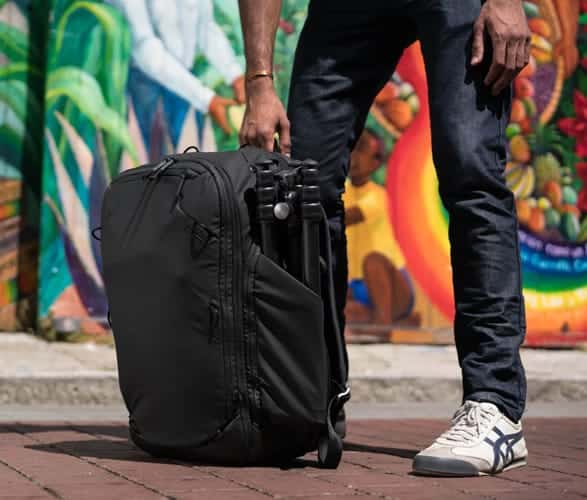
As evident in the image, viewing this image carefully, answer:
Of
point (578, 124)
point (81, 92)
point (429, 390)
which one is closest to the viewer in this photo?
point (429, 390)

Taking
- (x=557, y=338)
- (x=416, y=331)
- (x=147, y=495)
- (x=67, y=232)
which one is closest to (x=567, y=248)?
(x=557, y=338)

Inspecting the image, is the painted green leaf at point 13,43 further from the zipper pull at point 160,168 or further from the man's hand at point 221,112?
the zipper pull at point 160,168

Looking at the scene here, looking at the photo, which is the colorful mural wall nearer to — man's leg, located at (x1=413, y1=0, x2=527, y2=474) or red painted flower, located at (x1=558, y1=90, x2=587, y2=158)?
red painted flower, located at (x1=558, y1=90, x2=587, y2=158)

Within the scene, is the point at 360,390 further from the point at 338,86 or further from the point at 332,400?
the point at 332,400

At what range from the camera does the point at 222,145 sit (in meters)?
7.66

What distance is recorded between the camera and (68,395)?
5.78 m

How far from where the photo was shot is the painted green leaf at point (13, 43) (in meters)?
7.62

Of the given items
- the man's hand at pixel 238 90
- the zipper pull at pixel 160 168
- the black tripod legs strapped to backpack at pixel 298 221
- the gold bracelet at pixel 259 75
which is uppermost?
the gold bracelet at pixel 259 75

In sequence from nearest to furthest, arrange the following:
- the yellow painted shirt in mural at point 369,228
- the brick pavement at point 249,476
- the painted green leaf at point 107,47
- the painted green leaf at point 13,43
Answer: the brick pavement at point 249,476, the painted green leaf at point 107,47, the painted green leaf at point 13,43, the yellow painted shirt in mural at point 369,228

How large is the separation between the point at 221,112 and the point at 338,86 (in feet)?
13.0

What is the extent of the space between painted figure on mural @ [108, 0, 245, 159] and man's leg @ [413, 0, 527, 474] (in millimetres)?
4115

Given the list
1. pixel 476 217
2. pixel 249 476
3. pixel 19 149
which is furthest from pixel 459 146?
pixel 19 149

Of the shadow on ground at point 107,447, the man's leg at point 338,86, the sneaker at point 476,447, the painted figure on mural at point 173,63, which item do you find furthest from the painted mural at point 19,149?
the sneaker at point 476,447

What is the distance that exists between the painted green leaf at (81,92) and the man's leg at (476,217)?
4132 millimetres
